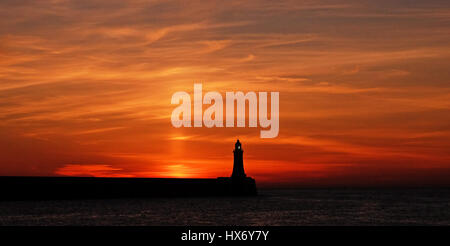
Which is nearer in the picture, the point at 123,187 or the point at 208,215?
the point at 208,215

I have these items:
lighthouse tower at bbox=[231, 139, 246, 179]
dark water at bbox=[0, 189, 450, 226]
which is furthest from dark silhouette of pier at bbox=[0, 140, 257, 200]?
dark water at bbox=[0, 189, 450, 226]

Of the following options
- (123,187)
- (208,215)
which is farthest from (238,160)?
(208,215)

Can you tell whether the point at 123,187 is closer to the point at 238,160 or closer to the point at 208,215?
the point at 238,160

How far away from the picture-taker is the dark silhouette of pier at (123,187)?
91.3 meters

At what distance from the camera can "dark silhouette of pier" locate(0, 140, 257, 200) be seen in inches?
3595

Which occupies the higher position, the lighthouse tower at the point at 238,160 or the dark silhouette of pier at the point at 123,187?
the lighthouse tower at the point at 238,160

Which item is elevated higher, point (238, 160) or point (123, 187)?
point (238, 160)

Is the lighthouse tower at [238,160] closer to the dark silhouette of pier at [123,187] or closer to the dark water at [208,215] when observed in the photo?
the dark silhouette of pier at [123,187]

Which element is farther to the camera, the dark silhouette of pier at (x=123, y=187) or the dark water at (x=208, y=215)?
the dark silhouette of pier at (x=123, y=187)

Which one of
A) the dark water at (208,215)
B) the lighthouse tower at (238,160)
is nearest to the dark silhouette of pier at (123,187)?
the lighthouse tower at (238,160)

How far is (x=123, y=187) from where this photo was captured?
344 feet
